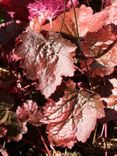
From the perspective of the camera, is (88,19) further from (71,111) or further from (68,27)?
(71,111)

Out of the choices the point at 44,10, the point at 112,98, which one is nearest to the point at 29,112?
the point at 112,98

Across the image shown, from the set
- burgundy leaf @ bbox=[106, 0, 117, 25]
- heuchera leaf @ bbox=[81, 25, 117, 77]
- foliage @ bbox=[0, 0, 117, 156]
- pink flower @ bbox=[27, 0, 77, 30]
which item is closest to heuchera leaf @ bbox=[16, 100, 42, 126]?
foliage @ bbox=[0, 0, 117, 156]

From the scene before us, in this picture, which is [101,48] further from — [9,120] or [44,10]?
[9,120]

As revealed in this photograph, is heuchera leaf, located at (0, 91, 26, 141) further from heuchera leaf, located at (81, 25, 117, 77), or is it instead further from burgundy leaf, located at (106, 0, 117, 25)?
burgundy leaf, located at (106, 0, 117, 25)

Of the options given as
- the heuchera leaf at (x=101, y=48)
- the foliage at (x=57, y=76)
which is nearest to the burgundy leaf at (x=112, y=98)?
the foliage at (x=57, y=76)

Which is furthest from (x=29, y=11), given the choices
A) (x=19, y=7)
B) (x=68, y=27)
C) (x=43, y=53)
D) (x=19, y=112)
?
(x=19, y=112)

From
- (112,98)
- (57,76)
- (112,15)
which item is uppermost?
(112,15)

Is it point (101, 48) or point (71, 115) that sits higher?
point (101, 48)
